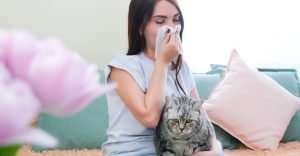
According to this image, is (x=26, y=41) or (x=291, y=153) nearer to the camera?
(x=26, y=41)

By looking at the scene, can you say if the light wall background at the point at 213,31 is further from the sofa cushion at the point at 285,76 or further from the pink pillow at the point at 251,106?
the pink pillow at the point at 251,106

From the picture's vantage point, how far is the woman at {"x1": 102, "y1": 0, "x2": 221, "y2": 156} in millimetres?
1222

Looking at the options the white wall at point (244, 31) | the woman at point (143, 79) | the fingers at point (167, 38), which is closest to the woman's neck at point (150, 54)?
the woman at point (143, 79)

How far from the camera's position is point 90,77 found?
11.6 inches

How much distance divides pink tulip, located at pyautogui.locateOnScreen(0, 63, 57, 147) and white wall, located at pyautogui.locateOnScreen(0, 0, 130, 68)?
189 centimetres

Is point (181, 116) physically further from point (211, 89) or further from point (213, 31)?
point (213, 31)

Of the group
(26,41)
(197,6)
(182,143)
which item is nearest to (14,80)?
(26,41)

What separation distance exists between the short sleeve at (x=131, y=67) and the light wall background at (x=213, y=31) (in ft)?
2.89

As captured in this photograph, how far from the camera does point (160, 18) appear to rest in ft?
4.50

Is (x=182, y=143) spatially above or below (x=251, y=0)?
below

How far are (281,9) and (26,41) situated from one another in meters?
2.29

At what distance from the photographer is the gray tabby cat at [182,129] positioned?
121cm

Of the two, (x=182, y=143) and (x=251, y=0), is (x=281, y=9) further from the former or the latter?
(x=182, y=143)

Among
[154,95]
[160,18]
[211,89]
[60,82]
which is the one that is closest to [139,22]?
[160,18]
